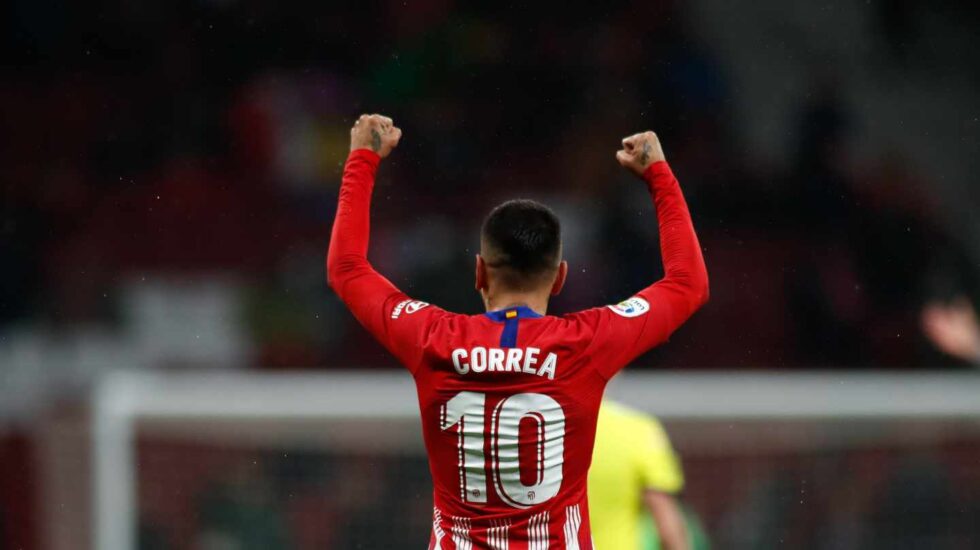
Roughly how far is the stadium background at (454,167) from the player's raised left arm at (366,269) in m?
4.73

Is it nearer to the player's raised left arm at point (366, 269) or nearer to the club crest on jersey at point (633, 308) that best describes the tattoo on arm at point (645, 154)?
the club crest on jersey at point (633, 308)

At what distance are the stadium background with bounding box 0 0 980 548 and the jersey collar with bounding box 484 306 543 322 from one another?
16.2 ft

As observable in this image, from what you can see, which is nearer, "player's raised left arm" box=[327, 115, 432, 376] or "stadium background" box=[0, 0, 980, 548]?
"player's raised left arm" box=[327, 115, 432, 376]

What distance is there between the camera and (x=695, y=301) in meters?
2.30

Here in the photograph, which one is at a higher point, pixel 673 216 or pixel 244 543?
pixel 673 216

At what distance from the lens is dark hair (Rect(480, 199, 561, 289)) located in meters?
2.22

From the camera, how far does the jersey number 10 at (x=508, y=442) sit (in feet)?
7.19

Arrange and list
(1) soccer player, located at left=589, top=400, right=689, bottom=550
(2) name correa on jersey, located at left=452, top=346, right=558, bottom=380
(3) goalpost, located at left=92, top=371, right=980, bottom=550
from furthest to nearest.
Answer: (3) goalpost, located at left=92, top=371, right=980, bottom=550 → (1) soccer player, located at left=589, top=400, right=689, bottom=550 → (2) name correa on jersey, located at left=452, top=346, right=558, bottom=380

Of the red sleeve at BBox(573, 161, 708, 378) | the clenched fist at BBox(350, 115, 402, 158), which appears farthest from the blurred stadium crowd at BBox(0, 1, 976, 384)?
the red sleeve at BBox(573, 161, 708, 378)

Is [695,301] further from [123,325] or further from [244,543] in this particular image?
[123,325]

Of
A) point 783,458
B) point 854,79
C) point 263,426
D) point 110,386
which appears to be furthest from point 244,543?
point 854,79

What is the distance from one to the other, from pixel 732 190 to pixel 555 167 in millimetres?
1099

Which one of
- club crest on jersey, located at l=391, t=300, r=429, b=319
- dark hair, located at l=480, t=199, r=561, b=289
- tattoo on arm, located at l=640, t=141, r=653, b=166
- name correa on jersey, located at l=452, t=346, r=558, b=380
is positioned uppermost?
tattoo on arm, located at l=640, t=141, r=653, b=166

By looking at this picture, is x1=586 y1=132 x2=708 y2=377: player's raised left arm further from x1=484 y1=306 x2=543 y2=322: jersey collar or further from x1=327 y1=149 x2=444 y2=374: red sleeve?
x1=327 y1=149 x2=444 y2=374: red sleeve
